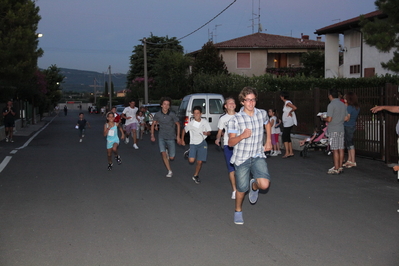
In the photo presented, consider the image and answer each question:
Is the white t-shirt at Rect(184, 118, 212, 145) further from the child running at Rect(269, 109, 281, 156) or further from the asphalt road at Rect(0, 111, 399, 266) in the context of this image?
the child running at Rect(269, 109, 281, 156)

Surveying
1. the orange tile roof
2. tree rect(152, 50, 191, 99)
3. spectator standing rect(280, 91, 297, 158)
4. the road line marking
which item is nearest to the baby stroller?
spectator standing rect(280, 91, 297, 158)

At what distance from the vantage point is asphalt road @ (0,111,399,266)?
5.45 metres

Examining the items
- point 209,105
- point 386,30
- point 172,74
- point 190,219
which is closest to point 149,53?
point 172,74

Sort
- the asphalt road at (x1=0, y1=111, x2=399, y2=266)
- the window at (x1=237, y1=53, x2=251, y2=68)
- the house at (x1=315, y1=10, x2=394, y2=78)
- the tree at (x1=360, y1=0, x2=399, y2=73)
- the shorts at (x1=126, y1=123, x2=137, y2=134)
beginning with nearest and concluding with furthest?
the asphalt road at (x1=0, y1=111, x2=399, y2=266) → the tree at (x1=360, y1=0, x2=399, y2=73) → the shorts at (x1=126, y1=123, x2=137, y2=134) → the house at (x1=315, y1=10, x2=394, y2=78) → the window at (x1=237, y1=53, x2=251, y2=68)

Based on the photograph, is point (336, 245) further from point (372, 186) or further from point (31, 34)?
point (31, 34)

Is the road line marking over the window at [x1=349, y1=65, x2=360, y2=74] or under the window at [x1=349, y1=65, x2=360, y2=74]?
under

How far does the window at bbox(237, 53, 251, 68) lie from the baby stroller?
34173 millimetres

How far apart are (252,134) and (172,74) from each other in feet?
147

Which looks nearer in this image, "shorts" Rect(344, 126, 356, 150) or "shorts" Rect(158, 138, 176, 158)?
"shorts" Rect(158, 138, 176, 158)

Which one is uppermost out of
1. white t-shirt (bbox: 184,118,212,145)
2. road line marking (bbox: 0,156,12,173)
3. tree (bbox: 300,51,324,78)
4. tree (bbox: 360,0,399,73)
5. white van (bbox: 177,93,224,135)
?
tree (bbox: 300,51,324,78)

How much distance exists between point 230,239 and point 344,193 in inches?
152

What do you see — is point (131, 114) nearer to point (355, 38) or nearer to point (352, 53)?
point (352, 53)

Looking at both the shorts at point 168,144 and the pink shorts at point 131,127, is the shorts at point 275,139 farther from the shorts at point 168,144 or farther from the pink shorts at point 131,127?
the pink shorts at point 131,127

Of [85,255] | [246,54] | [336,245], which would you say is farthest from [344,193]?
[246,54]
